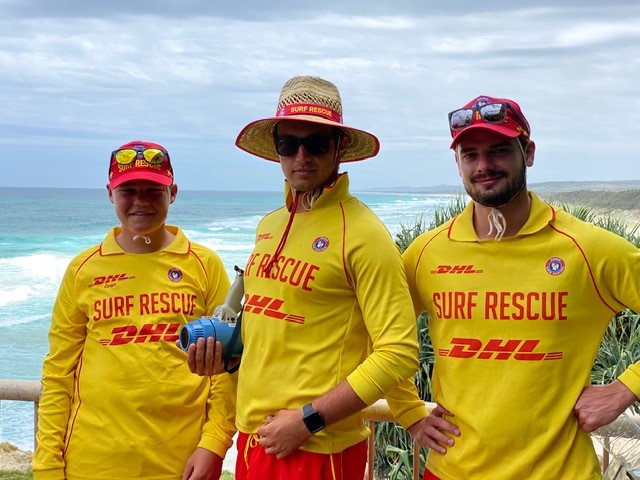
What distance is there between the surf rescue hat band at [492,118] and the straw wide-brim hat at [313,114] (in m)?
0.31

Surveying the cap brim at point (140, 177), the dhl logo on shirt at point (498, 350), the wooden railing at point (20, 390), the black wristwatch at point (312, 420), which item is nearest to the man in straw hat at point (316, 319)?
the black wristwatch at point (312, 420)

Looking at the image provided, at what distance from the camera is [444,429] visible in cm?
253

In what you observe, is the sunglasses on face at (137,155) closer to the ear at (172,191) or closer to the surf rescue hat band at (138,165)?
the surf rescue hat band at (138,165)

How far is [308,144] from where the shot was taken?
258 centimetres

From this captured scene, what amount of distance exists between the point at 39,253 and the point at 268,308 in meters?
36.7

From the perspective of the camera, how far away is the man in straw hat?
2.37 m

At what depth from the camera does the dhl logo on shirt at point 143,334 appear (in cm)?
284

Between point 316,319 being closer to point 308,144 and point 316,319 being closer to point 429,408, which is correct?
point 308,144

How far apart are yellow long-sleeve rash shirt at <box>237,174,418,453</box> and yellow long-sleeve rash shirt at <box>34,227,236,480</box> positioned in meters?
0.36

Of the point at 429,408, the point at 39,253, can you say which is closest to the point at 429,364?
the point at 429,408

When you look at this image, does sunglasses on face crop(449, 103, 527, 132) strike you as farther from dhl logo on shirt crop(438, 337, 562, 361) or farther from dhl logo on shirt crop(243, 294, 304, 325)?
dhl logo on shirt crop(243, 294, 304, 325)

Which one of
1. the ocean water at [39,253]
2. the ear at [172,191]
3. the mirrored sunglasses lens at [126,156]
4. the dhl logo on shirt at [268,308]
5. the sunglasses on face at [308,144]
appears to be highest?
the sunglasses on face at [308,144]

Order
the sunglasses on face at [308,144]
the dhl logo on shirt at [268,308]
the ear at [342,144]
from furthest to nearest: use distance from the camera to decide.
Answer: the ear at [342,144]
the sunglasses on face at [308,144]
the dhl logo on shirt at [268,308]

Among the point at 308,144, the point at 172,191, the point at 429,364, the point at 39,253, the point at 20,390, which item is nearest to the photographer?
the point at 308,144
